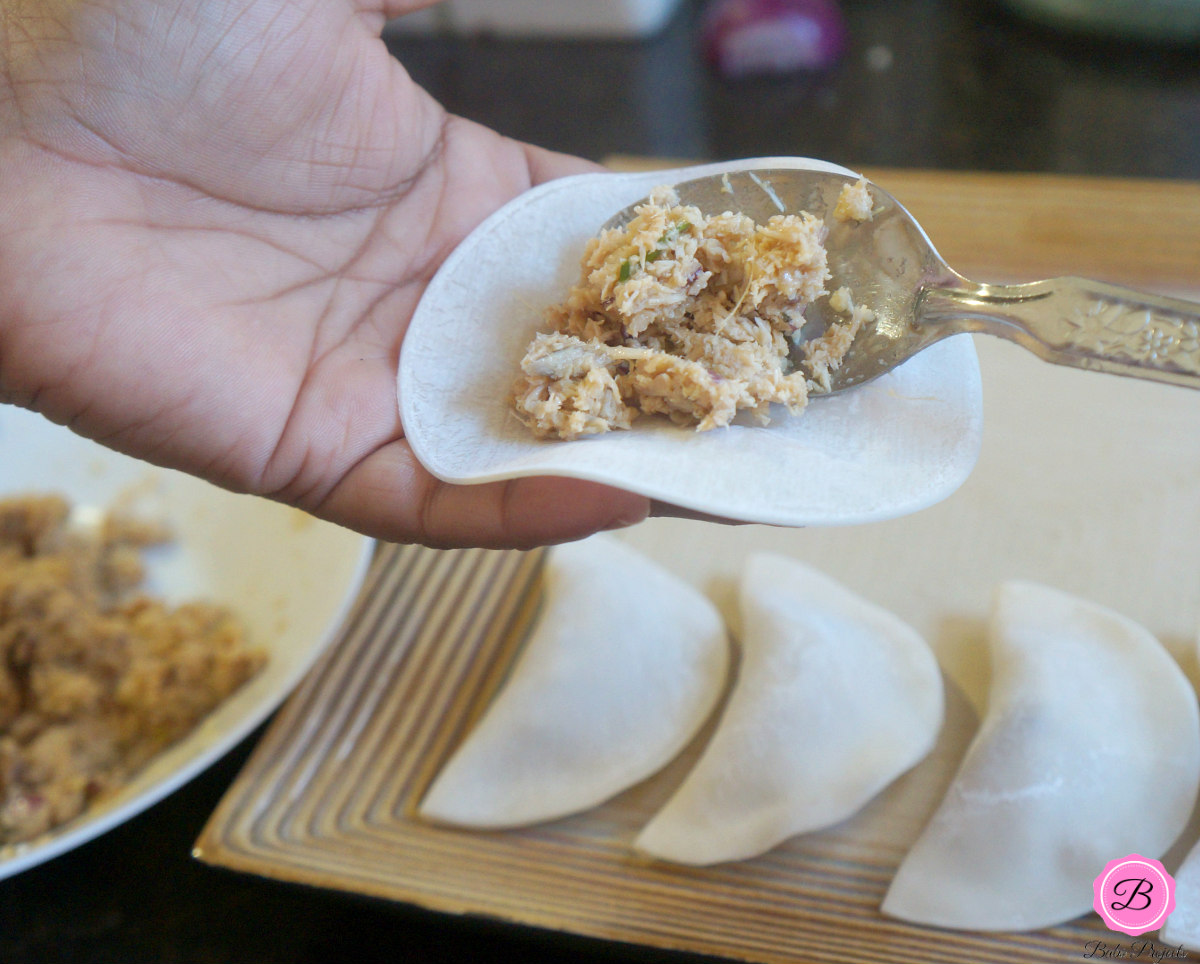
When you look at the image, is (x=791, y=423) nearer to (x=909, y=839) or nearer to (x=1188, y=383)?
(x=1188, y=383)

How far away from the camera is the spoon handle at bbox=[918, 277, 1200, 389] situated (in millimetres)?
802

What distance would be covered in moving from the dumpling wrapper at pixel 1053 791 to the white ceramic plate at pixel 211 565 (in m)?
0.94

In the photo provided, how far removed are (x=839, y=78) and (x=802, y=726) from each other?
6.77 ft

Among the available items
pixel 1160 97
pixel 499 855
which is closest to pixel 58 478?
pixel 499 855

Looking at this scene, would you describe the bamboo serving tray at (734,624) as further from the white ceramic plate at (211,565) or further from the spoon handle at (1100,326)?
the spoon handle at (1100,326)

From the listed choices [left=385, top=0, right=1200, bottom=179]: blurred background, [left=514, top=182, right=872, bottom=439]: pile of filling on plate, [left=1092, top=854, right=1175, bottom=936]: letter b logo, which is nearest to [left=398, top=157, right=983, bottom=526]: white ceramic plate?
[left=514, top=182, right=872, bottom=439]: pile of filling on plate

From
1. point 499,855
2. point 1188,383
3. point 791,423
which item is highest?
point 1188,383

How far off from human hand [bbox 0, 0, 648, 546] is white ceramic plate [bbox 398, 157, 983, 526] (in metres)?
0.05

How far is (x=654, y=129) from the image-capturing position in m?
2.57

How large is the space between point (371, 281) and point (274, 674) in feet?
2.12

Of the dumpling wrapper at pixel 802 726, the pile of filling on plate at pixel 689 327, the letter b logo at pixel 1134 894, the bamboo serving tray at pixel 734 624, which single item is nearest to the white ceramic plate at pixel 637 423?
the pile of filling on plate at pixel 689 327

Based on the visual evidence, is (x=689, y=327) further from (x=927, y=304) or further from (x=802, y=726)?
(x=802, y=726)

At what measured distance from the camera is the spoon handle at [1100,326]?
80cm

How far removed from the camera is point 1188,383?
82 cm
